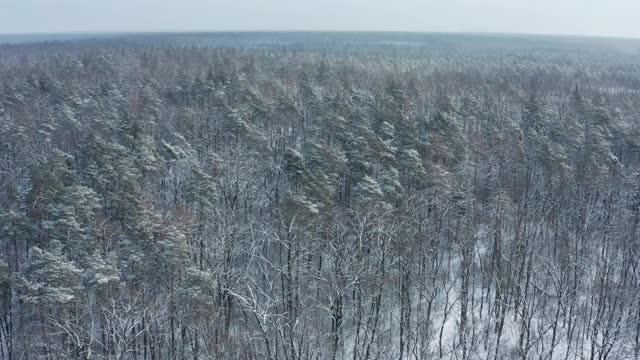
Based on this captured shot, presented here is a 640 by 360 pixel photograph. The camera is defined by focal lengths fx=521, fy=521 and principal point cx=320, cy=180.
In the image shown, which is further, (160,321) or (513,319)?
(513,319)

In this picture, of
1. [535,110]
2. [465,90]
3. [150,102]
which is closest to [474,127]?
[535,110]

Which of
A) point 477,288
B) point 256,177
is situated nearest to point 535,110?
point 477,288

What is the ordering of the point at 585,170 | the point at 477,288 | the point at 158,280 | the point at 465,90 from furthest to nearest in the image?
the point at 465,90 → the point at 585,170 → the point at 477,288 → the point at 158,280

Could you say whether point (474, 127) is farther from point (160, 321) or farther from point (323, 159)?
point (160, 321)

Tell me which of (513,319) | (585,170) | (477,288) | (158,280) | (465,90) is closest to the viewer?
(158,280)

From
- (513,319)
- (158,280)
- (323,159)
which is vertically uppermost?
(323,159)

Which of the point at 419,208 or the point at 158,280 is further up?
the point at 419,208
